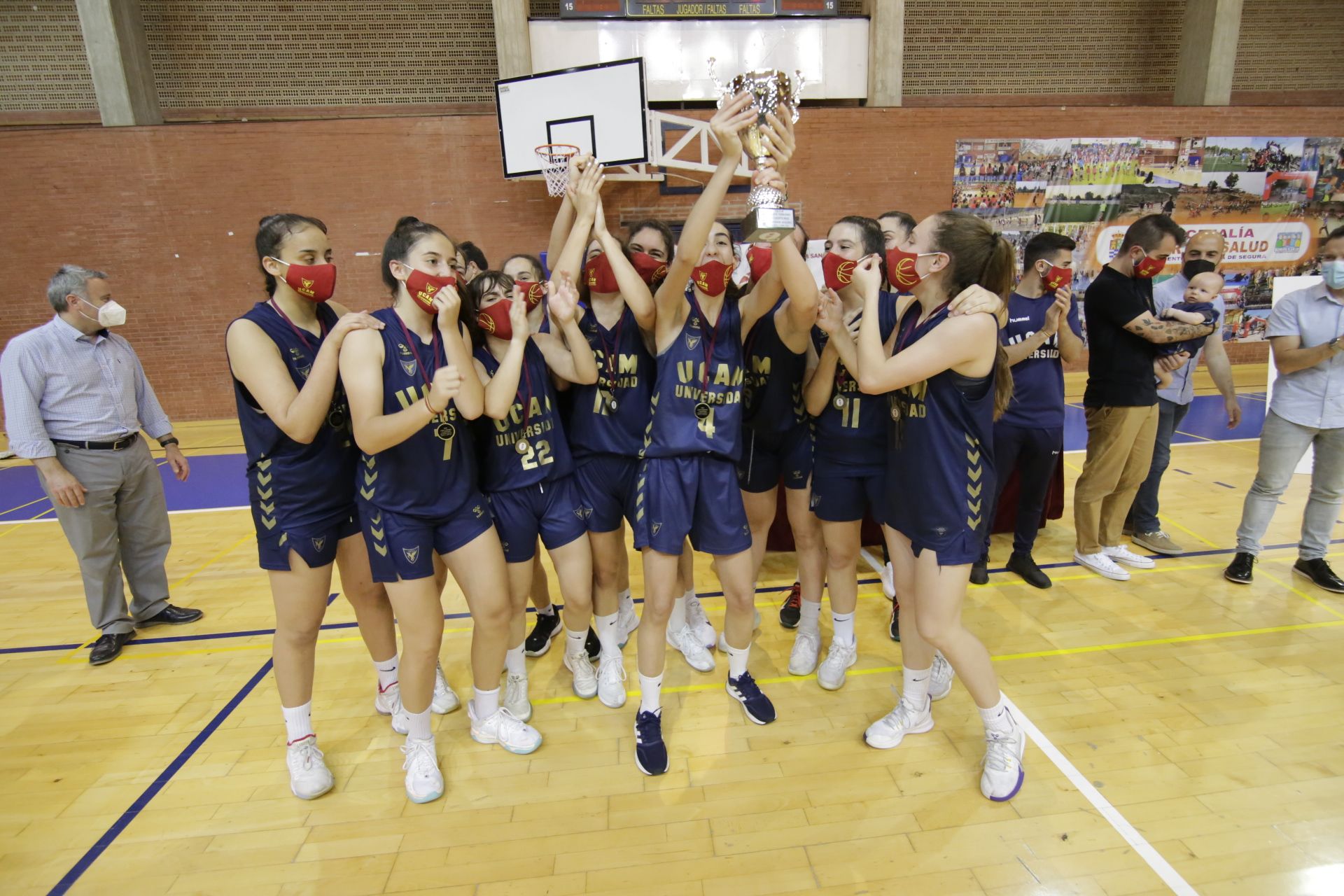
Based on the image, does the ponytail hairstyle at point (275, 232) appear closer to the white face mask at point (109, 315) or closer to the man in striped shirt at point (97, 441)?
the man in striped shirt at point (97, 441)

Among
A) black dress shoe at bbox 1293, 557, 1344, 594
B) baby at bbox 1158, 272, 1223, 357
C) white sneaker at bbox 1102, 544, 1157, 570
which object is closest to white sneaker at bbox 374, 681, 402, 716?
white sneaker at bbox 1102, 544, 1157, 570

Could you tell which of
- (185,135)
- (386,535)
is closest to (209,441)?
(185,135)

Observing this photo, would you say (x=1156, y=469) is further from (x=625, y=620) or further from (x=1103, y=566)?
(x=625, y=620)

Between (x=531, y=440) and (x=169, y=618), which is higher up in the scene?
(x=531, y=440)

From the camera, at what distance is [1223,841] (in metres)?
2.38

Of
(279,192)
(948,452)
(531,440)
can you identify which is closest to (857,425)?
(948,452)

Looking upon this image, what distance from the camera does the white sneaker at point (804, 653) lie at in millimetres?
3471

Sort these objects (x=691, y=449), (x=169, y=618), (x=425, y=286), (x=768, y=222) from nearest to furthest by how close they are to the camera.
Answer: (x=768, y=222) < (x=425, y=286) < (x=691, y=449) < (x=169, y=618)

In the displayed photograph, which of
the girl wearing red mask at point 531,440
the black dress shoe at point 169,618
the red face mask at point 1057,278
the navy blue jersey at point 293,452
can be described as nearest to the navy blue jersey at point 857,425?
the girl wearing red mask at point 531,440

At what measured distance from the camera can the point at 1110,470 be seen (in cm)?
431

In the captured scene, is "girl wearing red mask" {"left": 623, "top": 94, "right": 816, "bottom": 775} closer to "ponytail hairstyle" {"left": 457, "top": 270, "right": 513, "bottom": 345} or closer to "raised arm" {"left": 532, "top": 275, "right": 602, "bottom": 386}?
"raised arm" {"left": 532, "top": 275, "right": 602, "bottom": 386}

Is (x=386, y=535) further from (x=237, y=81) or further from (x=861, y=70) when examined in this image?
(x=237, y=81)

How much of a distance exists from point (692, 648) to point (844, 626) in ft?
2.68

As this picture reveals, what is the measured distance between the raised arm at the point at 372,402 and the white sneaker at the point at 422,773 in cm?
133
